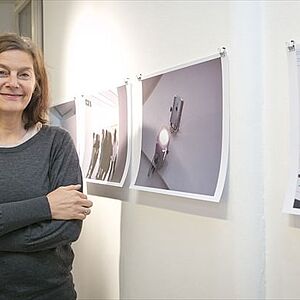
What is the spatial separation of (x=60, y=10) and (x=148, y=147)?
1430mm

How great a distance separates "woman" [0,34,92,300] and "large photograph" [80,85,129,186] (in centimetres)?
31

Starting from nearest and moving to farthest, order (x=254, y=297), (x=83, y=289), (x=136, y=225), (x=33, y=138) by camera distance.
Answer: (x=254, y=297) → (x=33, y=138) → (x=136, y=225) → (x=83, y=289)

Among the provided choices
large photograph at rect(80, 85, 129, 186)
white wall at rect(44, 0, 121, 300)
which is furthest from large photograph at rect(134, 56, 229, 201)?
white wall at rect(44, 0, 121, 300)

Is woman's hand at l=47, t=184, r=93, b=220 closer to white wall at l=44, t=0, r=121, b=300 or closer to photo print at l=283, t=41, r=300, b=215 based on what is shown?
white wall at l=44, t=0, r=121, b=300

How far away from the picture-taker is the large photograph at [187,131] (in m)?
1.27

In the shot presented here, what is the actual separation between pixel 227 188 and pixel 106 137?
845mm

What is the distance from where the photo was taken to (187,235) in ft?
4.67

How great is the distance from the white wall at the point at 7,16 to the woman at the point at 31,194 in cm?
233

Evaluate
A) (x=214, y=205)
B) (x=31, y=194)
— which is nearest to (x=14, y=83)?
(x=31, y=194)

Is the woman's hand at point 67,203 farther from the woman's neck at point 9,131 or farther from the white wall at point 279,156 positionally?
the white wall at point 279,156

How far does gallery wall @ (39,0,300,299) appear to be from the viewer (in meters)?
1.14

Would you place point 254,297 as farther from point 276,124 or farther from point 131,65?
point 131,65

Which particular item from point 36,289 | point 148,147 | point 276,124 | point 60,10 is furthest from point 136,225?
point 60,10

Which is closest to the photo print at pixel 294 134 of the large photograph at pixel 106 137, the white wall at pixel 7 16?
the large photograph at pixel 106 137
